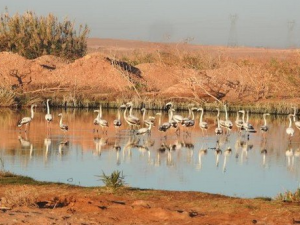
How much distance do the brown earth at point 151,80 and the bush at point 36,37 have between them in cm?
525

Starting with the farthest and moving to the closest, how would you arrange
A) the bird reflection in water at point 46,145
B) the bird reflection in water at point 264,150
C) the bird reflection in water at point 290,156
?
the bird reflection in water at point 264,150, the bird reflection in water at point 290,156, the bird reflection in water at point 46,145

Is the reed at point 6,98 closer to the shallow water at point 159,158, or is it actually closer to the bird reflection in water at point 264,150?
the shallow water at point 159,158

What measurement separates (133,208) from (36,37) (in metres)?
54.5

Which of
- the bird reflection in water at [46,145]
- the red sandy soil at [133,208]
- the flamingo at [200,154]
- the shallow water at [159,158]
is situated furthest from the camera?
the flamingo at [200,154]

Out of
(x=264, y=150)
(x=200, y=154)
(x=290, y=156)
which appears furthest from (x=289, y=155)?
(x=200, y=154)

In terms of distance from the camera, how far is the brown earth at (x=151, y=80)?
48844 mm

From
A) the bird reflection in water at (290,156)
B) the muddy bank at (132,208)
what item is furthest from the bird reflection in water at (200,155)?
the muddy bank at (132,208)

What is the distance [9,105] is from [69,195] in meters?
30.2

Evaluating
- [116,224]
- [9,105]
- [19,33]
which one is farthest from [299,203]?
[19,33]

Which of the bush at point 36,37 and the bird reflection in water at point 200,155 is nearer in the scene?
the bird reflection in water at point 200,155

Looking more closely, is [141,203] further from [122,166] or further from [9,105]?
[9,105]

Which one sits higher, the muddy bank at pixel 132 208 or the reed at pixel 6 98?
the reed at pixel 6 98

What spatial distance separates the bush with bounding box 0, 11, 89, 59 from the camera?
218 feet

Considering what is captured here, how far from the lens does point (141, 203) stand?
1336cm
